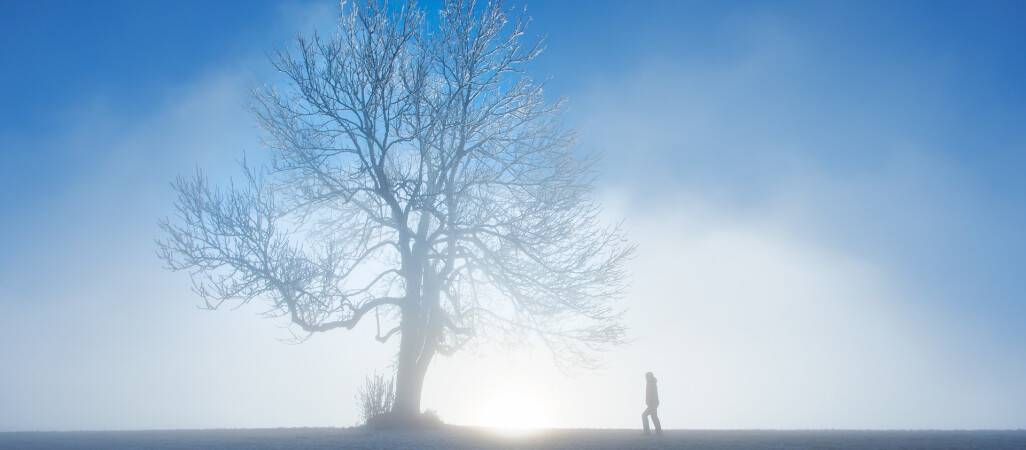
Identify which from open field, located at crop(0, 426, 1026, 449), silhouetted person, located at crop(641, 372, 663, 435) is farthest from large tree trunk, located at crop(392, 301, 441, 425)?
silhouetted person, located at crop(641, 372, 663, 435)

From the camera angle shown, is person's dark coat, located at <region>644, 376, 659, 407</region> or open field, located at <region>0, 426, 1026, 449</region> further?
person's dark coat, located at <region>644, 376, 659, 407</region>

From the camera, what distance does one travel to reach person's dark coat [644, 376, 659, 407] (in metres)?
14.9

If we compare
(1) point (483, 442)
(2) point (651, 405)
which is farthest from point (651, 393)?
(1) point (483, 442)

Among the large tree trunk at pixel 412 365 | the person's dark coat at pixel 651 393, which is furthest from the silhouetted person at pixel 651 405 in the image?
the large tree trunk at pixel 412 365

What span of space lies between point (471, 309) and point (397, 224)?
3.62 metres

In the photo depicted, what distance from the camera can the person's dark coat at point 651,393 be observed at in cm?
1485

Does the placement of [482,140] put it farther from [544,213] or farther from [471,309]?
[471,309]

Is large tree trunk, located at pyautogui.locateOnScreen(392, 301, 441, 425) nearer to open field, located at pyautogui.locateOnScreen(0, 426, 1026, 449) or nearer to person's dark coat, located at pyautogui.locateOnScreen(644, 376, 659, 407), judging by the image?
open field, located at pyautogui.locateOnScreen(0, 426, 1026, 449)

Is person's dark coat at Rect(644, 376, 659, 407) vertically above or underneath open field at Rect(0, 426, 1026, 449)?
above

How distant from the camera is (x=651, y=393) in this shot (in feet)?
49.0

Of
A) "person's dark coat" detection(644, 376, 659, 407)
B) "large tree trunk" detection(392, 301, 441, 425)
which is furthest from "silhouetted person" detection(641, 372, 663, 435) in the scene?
"large tree trunk" detection(392, 301, 441, 425)

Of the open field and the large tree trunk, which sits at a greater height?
the large tree trunk

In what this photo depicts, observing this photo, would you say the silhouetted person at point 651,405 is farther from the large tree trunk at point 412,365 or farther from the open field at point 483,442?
the large tree trunk at point 412,365

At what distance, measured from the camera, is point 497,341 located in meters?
19.9
